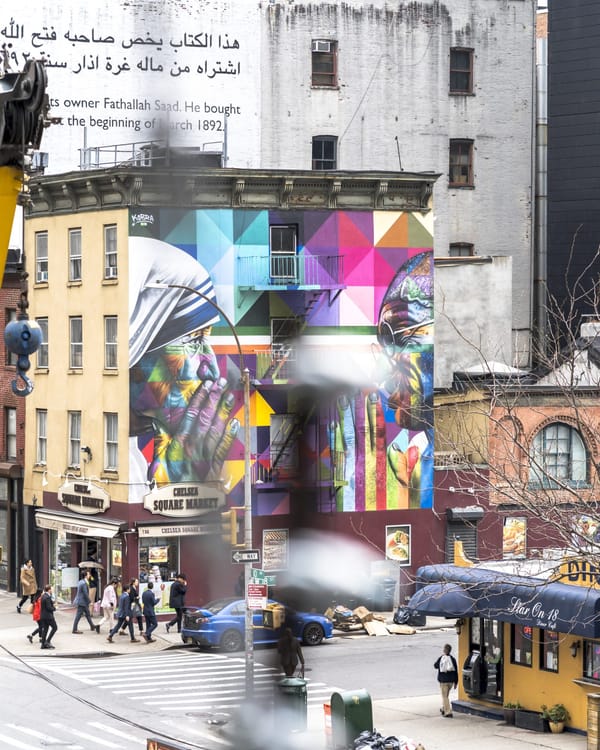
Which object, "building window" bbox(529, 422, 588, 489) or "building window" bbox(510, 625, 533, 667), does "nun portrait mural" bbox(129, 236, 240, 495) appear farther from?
"building window" bbox(529, 422, 588, 489)

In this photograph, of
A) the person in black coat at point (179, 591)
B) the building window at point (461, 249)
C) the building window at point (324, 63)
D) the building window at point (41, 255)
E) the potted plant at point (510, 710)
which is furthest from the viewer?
the building window at point (461, 249)

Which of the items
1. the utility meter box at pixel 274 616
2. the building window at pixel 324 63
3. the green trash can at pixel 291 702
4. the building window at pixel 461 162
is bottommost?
the green trash can at pixel 291 702

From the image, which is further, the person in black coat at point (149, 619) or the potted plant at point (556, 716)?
the person in black coat at point (149, 619)

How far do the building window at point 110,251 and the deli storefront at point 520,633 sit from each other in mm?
19625

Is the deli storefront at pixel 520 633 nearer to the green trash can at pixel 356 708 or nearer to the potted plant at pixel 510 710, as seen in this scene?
the potted plant at pixel 510 710

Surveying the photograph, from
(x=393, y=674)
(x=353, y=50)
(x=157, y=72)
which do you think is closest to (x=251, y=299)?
(x=157, y=72)

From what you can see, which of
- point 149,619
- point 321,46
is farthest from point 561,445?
point 321,46

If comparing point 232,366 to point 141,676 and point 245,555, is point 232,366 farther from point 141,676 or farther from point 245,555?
point 141,676

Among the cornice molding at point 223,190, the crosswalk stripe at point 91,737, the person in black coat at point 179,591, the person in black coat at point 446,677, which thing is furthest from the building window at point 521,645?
the cornice molding at point 223,190

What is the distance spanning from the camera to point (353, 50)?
57000 millimetres

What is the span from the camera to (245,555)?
3877 millimetres

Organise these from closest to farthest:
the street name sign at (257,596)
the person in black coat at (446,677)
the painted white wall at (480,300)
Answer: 1. the street name sign at (257,596)
2. the person in black coat at (446,677)
3. the painted white wall at (480,300)

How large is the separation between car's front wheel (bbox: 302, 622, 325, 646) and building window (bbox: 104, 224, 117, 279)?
1058 mm

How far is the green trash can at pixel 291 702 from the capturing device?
3.85m
